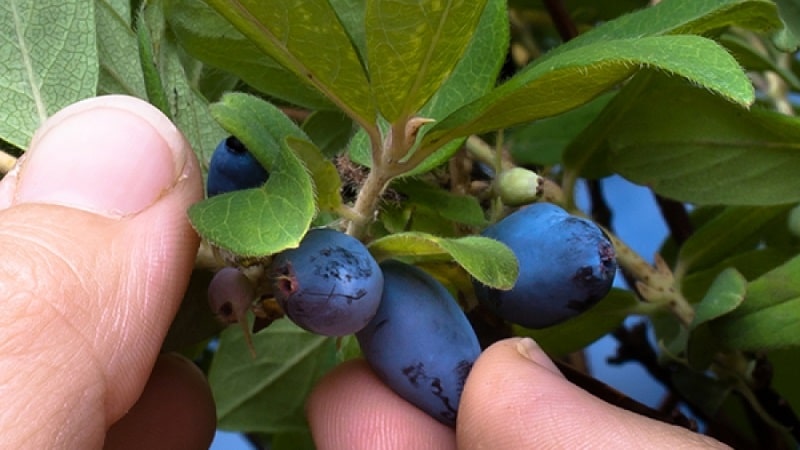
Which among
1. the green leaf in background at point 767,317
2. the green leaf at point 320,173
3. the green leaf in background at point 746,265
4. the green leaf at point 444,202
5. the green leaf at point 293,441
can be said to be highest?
the green leaf at point 320,173

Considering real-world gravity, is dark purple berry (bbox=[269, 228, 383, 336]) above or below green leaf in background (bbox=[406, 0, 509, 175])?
below

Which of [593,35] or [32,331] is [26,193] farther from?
[593,35]

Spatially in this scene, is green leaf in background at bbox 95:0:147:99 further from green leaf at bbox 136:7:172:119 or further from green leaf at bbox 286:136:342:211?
green leaf at bbox 286:136:342:211

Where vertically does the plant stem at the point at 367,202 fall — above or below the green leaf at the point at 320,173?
below

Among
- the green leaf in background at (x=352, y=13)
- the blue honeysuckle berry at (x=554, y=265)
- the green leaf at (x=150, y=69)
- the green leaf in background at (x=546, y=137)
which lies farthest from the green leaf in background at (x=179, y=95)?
the green leaf in background at (x=546, y=137)

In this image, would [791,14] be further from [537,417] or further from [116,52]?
[116,52]

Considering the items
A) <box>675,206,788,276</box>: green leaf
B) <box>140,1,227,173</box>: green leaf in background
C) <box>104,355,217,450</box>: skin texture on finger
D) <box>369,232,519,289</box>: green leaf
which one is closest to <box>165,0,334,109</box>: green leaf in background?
<box>140,1,227,173</box>: green leaf in background

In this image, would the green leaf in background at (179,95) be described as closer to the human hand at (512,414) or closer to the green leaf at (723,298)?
the human hand at (512,414)

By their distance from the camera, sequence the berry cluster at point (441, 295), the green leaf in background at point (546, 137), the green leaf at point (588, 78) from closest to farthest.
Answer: the green leaf at point (588, 78), the berry cluster at point (441, 295), the green leaf in background at point (546, 137)
